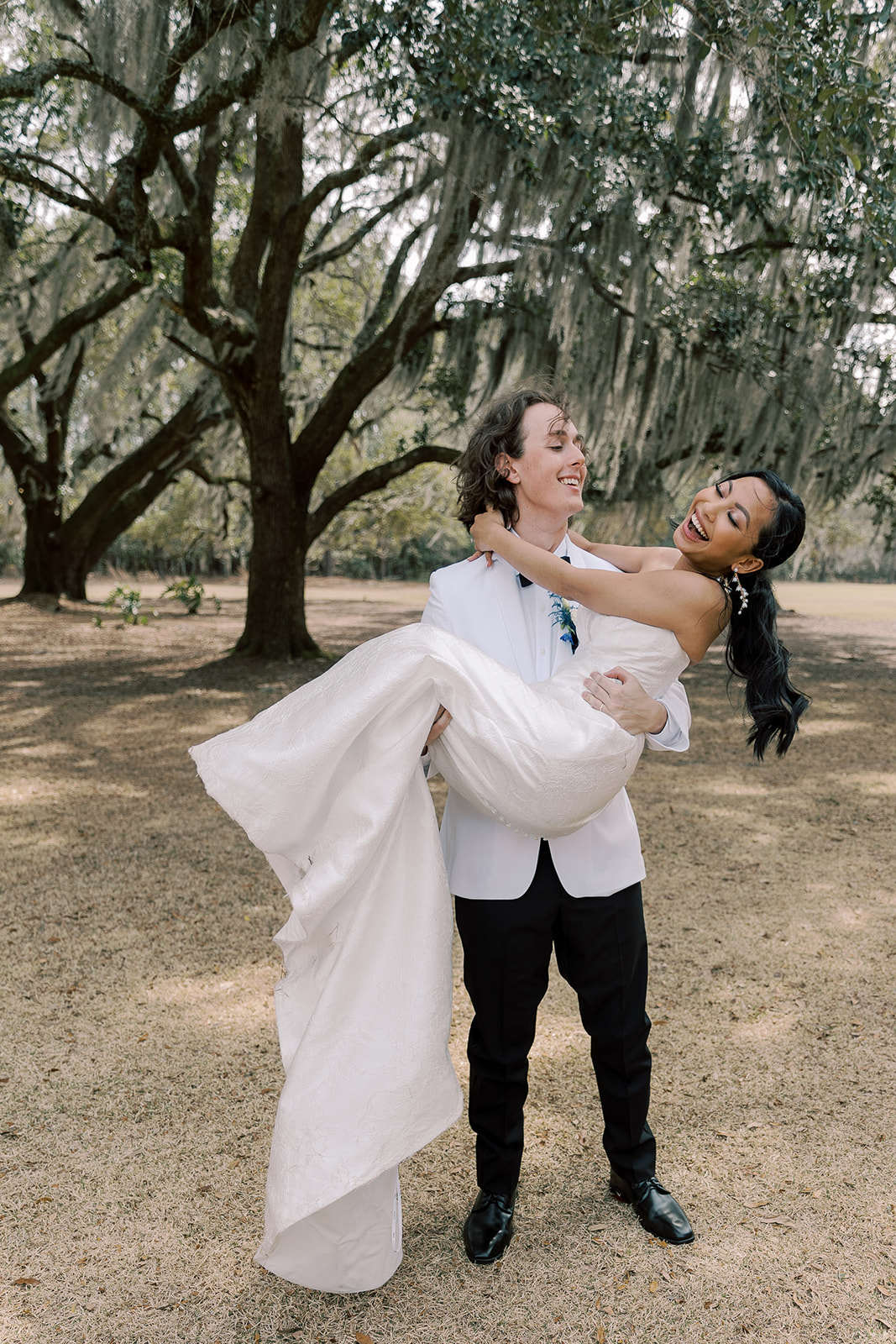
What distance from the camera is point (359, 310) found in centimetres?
1323

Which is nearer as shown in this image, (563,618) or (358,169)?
(563,618)

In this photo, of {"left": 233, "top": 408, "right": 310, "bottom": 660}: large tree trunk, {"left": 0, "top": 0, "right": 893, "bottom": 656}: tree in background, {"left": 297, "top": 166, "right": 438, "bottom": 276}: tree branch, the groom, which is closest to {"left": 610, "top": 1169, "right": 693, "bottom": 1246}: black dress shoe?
the groom

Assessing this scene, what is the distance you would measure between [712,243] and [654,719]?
8142mm

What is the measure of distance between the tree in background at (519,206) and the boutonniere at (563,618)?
9.86ft

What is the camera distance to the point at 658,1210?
6.59 ft

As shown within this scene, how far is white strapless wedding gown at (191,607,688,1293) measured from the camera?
1.68 meters

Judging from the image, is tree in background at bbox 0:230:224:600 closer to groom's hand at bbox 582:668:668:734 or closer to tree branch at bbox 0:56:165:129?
tree branch at bbox 0:56:165:129

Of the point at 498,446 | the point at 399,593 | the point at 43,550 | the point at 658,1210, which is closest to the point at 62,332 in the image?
the point at 43,550

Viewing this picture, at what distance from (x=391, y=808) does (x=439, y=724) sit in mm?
180

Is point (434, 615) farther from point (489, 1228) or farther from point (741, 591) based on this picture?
point (489, 1228)

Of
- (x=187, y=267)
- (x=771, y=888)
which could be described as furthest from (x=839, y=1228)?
(x=187, y=267)

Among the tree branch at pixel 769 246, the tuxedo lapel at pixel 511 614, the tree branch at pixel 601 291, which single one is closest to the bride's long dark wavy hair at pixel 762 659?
the tuxedo lapel at pixel 511 614

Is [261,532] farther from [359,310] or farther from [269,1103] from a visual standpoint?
[269,1103]

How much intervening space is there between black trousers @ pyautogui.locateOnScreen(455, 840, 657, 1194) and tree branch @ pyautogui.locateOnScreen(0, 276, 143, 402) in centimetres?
1084
